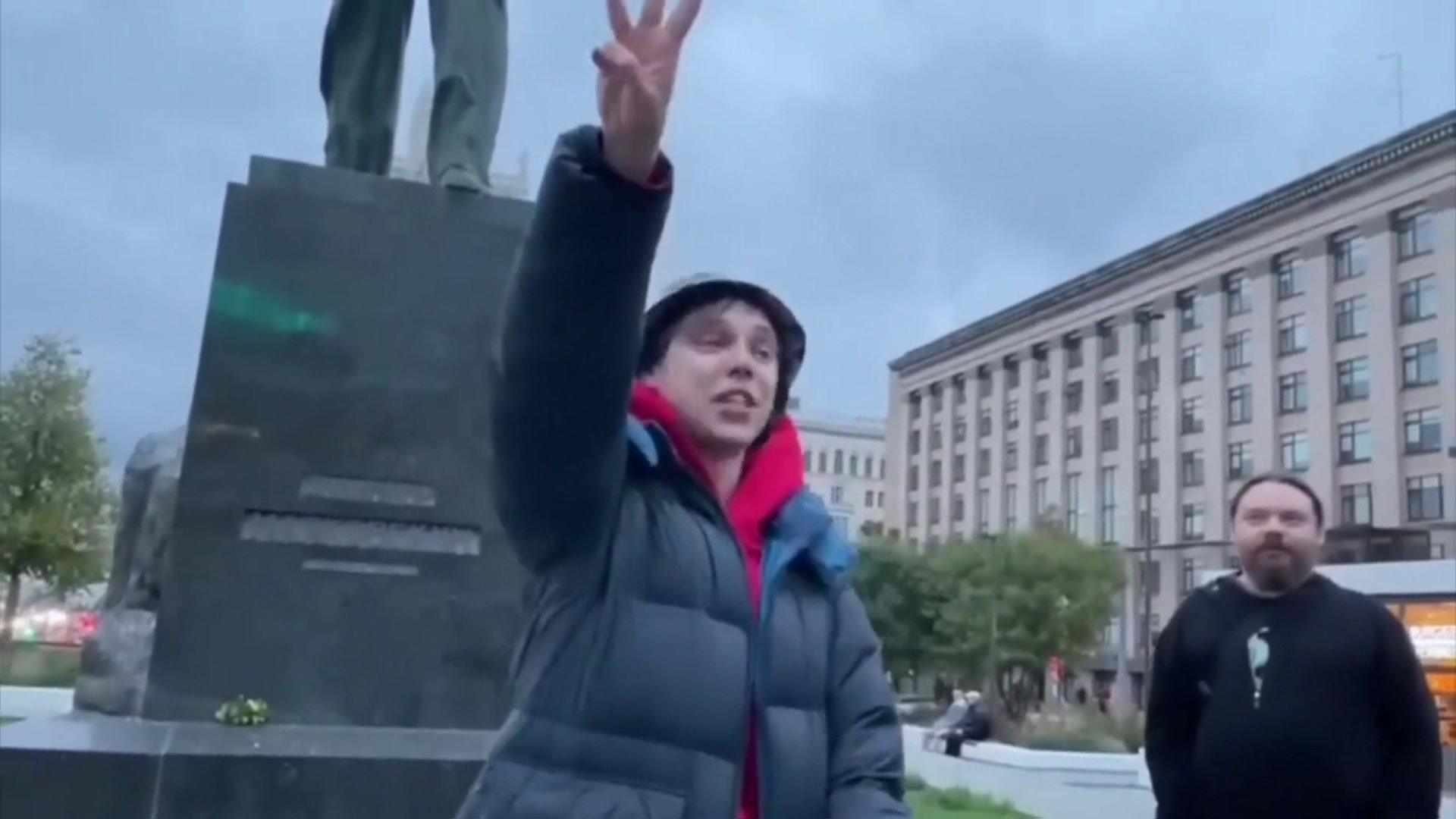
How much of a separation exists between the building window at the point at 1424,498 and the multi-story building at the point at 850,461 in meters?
52.7

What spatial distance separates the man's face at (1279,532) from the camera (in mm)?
3576

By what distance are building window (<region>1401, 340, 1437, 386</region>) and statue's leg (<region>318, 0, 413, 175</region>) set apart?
46216 millimetres

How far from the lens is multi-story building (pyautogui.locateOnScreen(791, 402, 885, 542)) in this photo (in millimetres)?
100812

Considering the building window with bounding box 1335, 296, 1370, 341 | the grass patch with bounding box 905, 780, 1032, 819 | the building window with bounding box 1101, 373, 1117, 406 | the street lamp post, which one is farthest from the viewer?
the building window with bounding box 1101, 373, 1117, 406

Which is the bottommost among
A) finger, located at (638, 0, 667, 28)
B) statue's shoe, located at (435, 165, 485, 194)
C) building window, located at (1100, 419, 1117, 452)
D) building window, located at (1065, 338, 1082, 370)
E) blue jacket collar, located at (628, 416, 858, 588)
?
blue jacket collar, located at (628, 416, 858, 588)

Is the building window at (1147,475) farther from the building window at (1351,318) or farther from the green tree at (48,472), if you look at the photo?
the green tree at (48,472)

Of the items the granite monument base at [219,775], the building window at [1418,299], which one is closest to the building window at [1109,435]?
the building window at [1418,299]

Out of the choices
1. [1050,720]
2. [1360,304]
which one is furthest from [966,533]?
[1050,720]

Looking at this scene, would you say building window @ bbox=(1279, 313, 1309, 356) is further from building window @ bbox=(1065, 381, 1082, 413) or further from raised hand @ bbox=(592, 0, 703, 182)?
raised hand @ bbox=(592, 0, 703, 182)

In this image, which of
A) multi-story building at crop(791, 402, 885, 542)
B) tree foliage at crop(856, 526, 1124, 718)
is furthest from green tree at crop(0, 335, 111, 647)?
multi-story building at crop(791, 402, 885, 542)

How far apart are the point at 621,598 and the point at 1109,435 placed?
205ft

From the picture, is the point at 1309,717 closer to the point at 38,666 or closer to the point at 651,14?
the point at 651,14

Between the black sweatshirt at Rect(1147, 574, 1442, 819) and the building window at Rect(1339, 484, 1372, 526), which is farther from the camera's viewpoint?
the building window at Rect(1339, 484, 1372, 526)

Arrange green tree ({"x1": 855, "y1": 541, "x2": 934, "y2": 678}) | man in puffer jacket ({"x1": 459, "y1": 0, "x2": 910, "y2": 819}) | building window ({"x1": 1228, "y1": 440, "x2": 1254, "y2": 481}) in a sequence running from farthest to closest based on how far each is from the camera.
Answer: green tree ({"x1": 855, "y1": 541, "x2": 934, "y2": 678})
building window ({"x1": 1228, "y1": 440, "x2": 1254, "y2": 481})
man in puffer jacket ({"x1": 459, "y1": 0, "x2": 910, "y2": 819})
